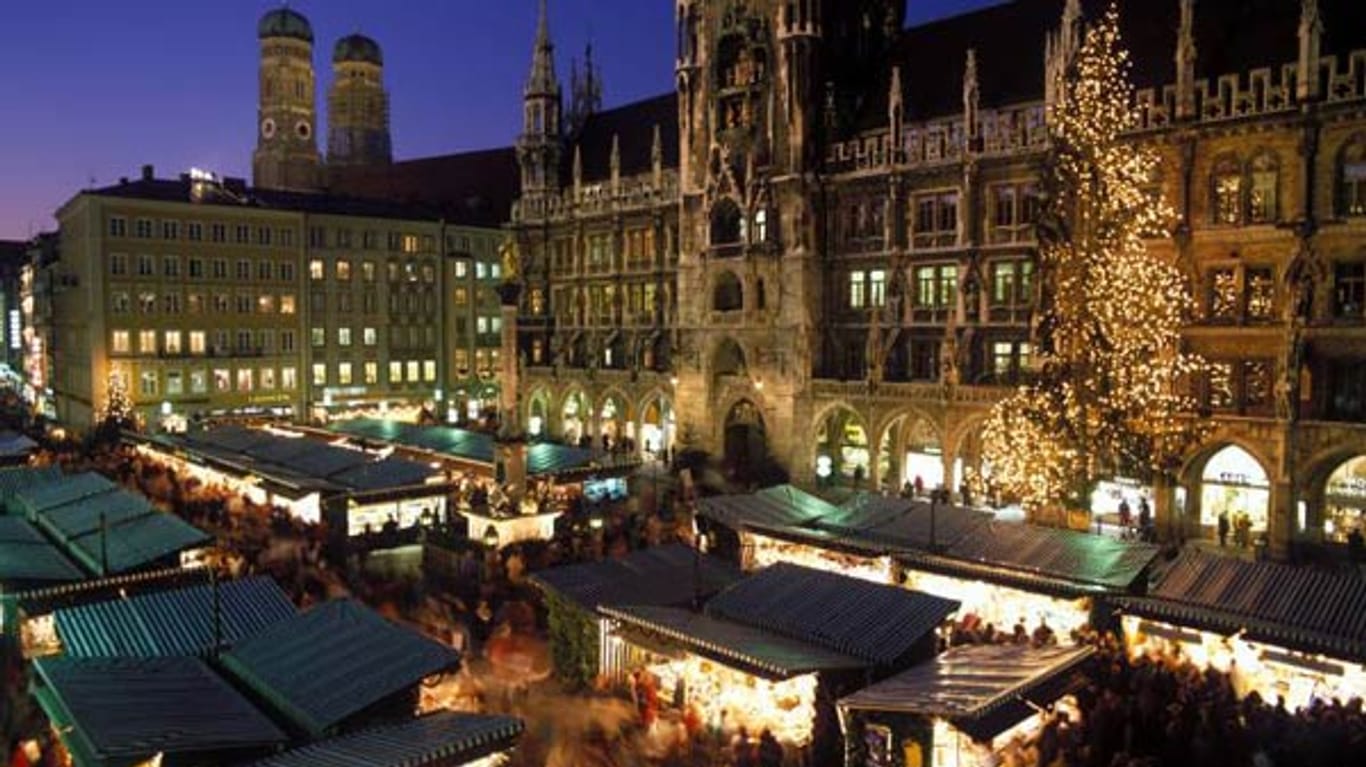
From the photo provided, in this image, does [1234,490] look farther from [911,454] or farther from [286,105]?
[286,105]

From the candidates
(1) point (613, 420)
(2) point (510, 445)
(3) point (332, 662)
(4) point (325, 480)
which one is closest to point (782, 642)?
(3) point (332, 662)

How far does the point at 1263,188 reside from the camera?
34531 millimetres

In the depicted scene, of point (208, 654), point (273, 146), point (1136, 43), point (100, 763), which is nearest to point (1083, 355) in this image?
point (1136, 43)

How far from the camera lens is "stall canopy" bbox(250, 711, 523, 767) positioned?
43.7 ft

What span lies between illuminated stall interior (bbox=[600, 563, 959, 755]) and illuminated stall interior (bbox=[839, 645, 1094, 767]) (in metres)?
0.97

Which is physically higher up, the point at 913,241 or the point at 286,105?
the point at 286,105

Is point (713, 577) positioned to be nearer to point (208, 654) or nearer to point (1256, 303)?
point (208, 654)

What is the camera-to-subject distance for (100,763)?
13328mm

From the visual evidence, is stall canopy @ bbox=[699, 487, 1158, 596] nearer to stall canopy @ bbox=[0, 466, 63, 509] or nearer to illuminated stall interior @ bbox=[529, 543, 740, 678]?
illuminated stall interior @ bbox=[529, 543, 740, 678]

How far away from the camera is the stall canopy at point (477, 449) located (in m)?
38.5

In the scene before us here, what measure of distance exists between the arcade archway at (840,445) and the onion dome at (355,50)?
99417 millimetres

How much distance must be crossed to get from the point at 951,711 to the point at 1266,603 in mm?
7994

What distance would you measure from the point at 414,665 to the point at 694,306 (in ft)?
123

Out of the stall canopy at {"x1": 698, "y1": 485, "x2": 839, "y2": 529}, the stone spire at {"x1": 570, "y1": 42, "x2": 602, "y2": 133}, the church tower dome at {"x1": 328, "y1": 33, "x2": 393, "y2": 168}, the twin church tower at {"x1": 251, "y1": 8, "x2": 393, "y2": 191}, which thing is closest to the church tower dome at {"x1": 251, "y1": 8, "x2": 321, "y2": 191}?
the twin church tower at {"x1": 251, "y1": 8, "x2": 393, "y2": 191}
